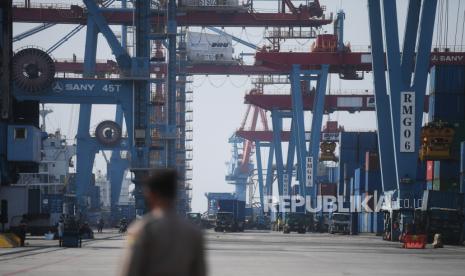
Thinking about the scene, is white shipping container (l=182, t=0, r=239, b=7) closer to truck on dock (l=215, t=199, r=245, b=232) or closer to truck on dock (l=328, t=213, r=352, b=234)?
truck on dock (l=215, t=199, r=245, b=232)

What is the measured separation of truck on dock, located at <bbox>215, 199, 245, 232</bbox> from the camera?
306 feet

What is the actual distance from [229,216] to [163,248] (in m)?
86.5

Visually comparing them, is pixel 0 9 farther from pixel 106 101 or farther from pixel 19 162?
pixel 106 101

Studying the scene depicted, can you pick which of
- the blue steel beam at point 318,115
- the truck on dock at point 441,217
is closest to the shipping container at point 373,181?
the blue steel beam at point 318,115

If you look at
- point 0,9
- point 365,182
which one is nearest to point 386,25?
point 0,9

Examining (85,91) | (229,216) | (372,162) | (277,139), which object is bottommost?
(229,216)

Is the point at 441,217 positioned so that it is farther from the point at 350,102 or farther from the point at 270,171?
the point at 270,171

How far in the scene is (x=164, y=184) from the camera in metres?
7.14

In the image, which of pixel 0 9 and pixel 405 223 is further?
pixel 405 223

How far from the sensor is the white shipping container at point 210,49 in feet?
363

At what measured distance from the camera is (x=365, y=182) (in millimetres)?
91500

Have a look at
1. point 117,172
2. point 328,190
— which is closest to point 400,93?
point 328,190

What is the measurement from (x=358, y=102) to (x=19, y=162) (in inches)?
2641

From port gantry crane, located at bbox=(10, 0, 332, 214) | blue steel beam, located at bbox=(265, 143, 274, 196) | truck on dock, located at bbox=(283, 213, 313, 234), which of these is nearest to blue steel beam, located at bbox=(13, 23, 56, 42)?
port gantry crane, located at bbox=(10, 0, 332, 214)
